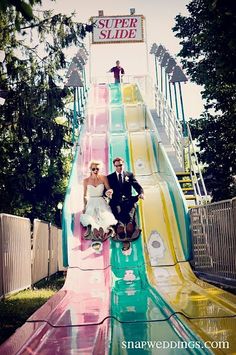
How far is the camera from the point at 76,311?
557 centimetres

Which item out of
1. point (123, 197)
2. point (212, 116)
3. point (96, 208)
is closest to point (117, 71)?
point (212, 116)

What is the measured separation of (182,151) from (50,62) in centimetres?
786

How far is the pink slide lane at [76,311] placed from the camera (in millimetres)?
3962

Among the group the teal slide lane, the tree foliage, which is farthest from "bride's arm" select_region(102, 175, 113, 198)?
the tree foliage

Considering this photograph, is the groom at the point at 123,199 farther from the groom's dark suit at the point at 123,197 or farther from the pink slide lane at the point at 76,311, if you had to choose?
the pink slide lane at the point at 76,311

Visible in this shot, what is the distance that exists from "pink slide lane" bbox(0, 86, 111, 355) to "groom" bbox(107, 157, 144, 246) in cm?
54

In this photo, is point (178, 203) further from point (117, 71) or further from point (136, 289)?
point (117, 71)

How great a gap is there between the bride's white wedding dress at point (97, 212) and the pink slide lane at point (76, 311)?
0.41 m

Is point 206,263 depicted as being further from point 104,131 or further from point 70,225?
point 104,131

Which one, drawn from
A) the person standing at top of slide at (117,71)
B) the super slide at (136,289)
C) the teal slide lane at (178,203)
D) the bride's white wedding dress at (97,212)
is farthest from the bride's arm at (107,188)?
the person standing at top of slide at (117,71)

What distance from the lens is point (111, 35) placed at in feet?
79.0

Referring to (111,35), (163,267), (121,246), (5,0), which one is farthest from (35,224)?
(111,35)

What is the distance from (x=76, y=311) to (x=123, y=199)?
4.49 metres

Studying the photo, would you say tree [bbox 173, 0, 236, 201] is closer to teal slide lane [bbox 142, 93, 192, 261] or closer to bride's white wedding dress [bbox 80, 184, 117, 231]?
teal slide lane [bbox 142, 93, 192, 261]
